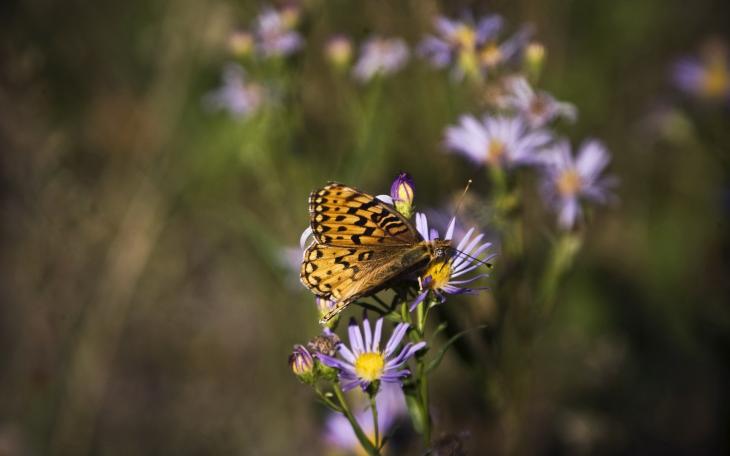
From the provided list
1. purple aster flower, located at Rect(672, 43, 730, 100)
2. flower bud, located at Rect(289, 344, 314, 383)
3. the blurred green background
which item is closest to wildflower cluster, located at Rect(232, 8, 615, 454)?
flower bud, located at Rect(289, 344, 314, 383)

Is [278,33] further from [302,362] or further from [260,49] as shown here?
[302,362]

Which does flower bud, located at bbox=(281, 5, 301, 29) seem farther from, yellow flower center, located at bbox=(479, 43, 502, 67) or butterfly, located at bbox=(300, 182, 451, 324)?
butterfly, located at bbox=(300, 182, 451, 324)

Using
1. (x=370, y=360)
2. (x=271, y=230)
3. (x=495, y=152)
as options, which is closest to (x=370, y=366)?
(x=370, y=360)

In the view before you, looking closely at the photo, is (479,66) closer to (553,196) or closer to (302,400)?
(553,196)

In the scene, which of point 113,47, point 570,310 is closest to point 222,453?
point 570,310

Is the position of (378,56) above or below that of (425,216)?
above

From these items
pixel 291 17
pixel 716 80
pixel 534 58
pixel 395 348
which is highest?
pixel 291 17

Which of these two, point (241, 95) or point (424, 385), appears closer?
point (424, 385)
